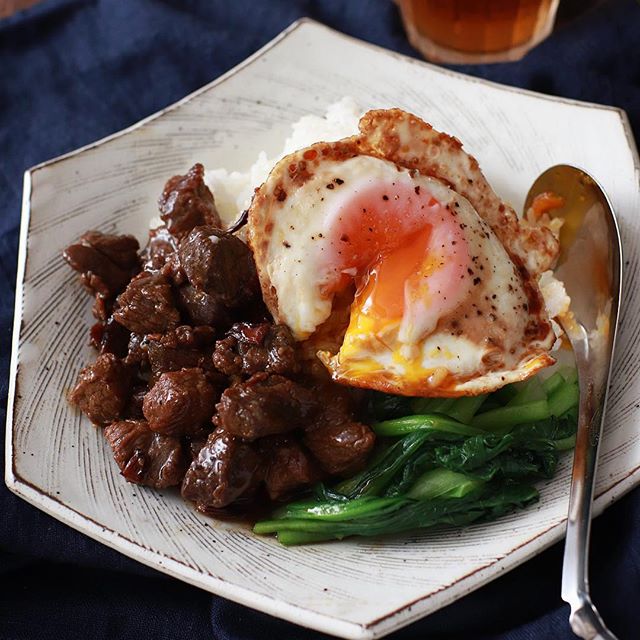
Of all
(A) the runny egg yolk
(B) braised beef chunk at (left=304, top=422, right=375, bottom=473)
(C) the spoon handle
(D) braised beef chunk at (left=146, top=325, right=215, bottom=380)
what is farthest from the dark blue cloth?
(A) the runny egg yolk

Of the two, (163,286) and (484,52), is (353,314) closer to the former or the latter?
(163,286)

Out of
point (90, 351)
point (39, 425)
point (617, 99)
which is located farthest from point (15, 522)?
point (617, 99)

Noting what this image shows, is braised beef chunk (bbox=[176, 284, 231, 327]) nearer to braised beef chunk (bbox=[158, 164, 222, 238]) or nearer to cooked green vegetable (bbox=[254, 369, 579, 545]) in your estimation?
braised beef chunk (bbox=[158, 164, 222, 238])

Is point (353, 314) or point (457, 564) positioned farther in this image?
Result: point (353, 314)

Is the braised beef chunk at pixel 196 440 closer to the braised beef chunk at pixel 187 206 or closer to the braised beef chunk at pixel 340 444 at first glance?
the braised beef chunk at pixel 340 444

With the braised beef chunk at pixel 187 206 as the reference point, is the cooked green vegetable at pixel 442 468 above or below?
below

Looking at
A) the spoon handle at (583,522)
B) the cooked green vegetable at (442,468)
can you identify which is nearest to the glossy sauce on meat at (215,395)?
the cooked green vegetable at (442,468)

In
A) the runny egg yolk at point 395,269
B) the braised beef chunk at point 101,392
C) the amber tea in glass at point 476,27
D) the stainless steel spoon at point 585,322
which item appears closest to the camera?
the stainless steel spoon at point 585,322

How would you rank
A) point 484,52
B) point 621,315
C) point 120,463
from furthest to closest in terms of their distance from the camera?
point 484,52
point 621,315
point 120,463
